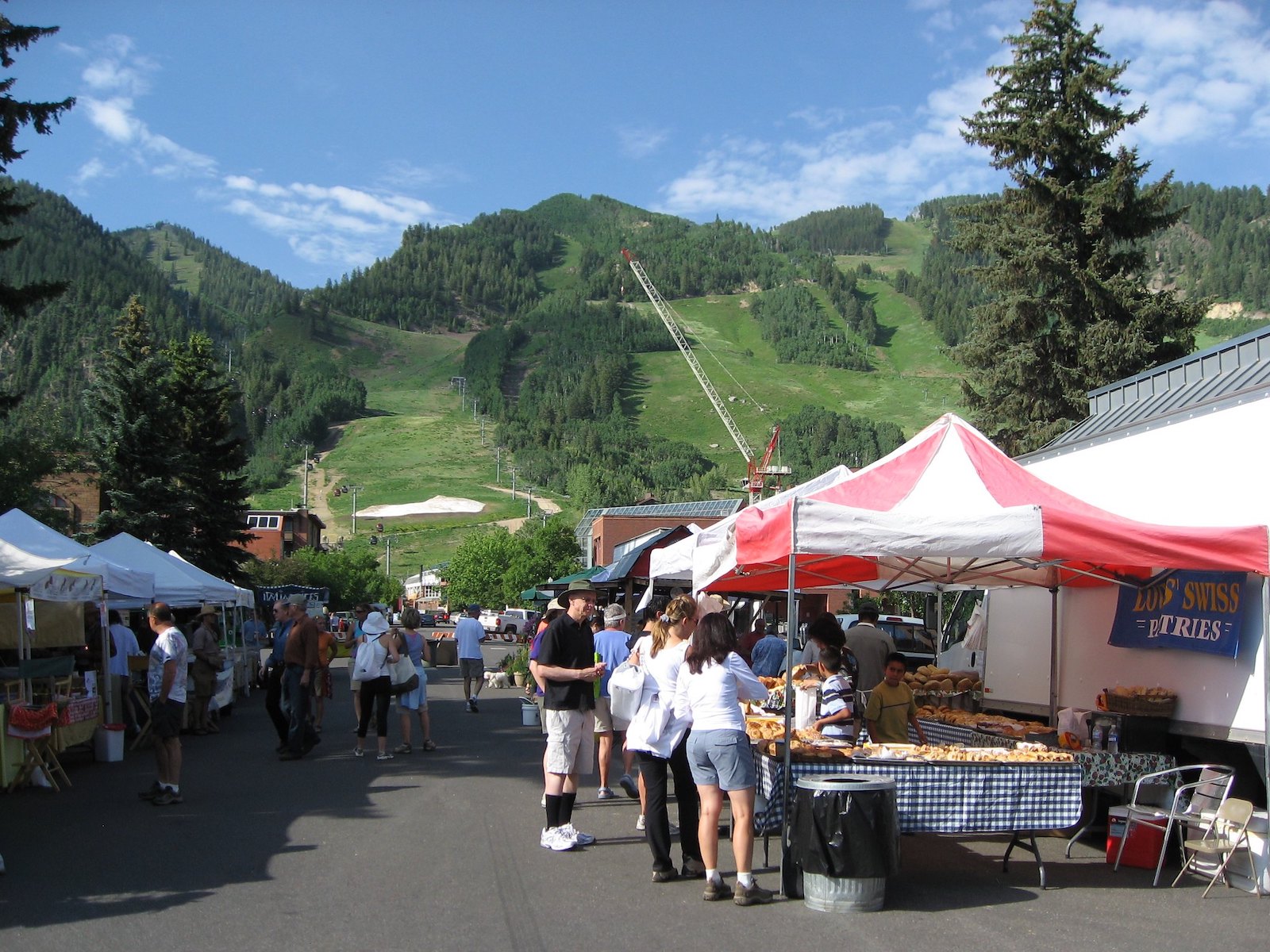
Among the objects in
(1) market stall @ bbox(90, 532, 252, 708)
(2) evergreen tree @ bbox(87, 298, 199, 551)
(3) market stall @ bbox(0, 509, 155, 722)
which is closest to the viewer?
(3) market stall @ bbox(0, 509, 155, 722)

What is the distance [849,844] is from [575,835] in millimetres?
2386

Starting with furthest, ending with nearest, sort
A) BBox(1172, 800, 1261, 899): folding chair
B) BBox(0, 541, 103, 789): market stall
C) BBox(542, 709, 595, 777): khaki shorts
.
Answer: BBox(0, 541, 103, 789): market stall → BBox(542, 709, 595, 777): khaki shorts → BBox(1172, 800, 1261, 899): folding chair

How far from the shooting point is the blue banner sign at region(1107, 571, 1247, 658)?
803 centimetres

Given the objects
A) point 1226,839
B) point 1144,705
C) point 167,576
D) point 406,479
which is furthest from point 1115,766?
point 406,479

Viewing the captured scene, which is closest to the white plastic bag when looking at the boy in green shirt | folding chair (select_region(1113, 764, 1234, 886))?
the boy in green shirt

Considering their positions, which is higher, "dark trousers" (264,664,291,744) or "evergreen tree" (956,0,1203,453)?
"evergreen tree" (956,0,1203,453)

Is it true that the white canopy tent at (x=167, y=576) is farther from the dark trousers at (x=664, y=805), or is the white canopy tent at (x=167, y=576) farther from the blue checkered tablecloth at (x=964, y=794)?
the blue checkered tablecloth at (x=964, y=794)

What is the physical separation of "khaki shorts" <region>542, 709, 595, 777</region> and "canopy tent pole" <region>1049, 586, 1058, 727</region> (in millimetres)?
5082

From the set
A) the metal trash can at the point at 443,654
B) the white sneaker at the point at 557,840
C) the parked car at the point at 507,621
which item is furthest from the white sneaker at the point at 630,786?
the parked car at the point at 507,621

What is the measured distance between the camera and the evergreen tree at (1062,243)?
23828mm

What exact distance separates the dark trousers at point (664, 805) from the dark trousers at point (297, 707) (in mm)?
6926

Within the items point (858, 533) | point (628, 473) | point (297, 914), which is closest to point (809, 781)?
point (858, 533)

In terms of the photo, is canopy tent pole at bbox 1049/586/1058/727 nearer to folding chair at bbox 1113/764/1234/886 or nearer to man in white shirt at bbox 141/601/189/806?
folding chair at bbox 1113/764/1234/886

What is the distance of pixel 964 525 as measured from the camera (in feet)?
23.7
